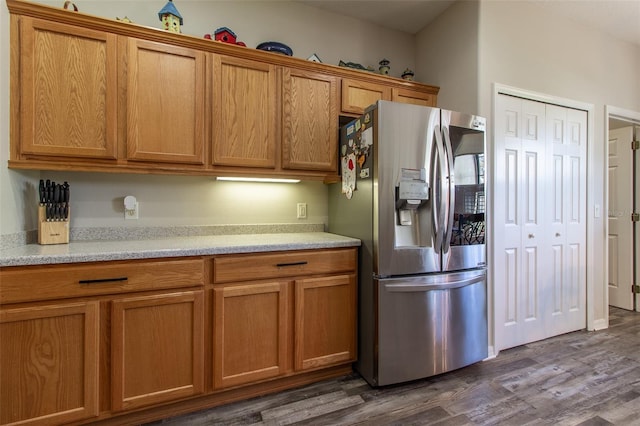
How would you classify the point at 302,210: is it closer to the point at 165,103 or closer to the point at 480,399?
the point at 165,103

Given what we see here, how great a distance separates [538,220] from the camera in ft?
8.27

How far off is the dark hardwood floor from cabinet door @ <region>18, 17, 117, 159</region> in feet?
5.36

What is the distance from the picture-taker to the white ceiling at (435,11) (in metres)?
2.46

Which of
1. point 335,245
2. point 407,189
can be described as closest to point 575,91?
point 407,189

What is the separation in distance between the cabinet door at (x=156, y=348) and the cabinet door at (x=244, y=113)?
0.94 meters

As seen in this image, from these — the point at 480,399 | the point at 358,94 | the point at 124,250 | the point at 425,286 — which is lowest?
the point at 480,399

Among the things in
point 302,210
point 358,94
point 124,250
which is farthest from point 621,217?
point 124,250

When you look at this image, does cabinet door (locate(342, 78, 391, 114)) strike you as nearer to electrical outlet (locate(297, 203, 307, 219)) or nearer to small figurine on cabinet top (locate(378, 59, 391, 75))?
small figurine on cabinet top (locate(378, 59, 391, 75))

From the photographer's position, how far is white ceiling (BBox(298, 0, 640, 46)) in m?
2.46

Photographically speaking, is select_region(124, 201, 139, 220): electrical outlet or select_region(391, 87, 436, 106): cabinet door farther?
select_region(391, 87, 436, 106): cabinet door

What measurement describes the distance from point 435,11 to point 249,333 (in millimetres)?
3024

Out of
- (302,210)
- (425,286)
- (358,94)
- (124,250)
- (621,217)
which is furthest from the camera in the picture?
(621,217)

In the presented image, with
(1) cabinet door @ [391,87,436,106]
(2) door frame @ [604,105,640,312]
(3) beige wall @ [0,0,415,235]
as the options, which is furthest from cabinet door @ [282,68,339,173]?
(2) door frame @ [604,105,640,312]

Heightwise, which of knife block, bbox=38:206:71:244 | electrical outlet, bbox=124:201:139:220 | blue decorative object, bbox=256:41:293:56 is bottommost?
knife block, bbox=38:206:71:244
